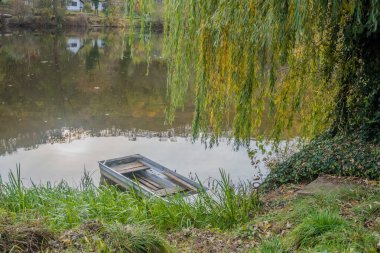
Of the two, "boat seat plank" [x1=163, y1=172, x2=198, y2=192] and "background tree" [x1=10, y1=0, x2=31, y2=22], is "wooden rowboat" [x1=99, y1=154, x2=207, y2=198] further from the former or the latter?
"background tree" [x1=10, y1=0, x2=31, y2=22]

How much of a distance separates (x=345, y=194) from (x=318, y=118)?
2.52 metres

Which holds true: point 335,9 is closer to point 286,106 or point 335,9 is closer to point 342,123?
point 286,106

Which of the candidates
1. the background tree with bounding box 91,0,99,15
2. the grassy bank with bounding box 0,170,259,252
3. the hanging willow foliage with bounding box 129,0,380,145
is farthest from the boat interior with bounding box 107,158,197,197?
the background tree with bounding box 91,0,99,15

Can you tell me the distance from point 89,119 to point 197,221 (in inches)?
373

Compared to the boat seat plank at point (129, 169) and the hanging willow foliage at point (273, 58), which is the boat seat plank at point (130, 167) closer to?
the boat seat plank at point (129, 169)

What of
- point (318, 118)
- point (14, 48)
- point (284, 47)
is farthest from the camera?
point (14, 48)

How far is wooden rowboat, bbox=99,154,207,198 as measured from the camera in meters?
7.77

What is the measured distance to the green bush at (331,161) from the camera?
528cm

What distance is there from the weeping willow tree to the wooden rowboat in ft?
7.42

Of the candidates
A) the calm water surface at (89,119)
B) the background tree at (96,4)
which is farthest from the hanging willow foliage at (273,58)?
the background tree at (96,4)

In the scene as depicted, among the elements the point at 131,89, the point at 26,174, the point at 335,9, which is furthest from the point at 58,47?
the point at 335,9

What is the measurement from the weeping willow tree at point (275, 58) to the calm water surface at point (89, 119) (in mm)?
609

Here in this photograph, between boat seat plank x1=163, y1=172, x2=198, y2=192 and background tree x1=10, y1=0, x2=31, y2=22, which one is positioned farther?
background tree x1=10, y1=0, x2=31, y2=22

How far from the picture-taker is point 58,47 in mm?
29016
